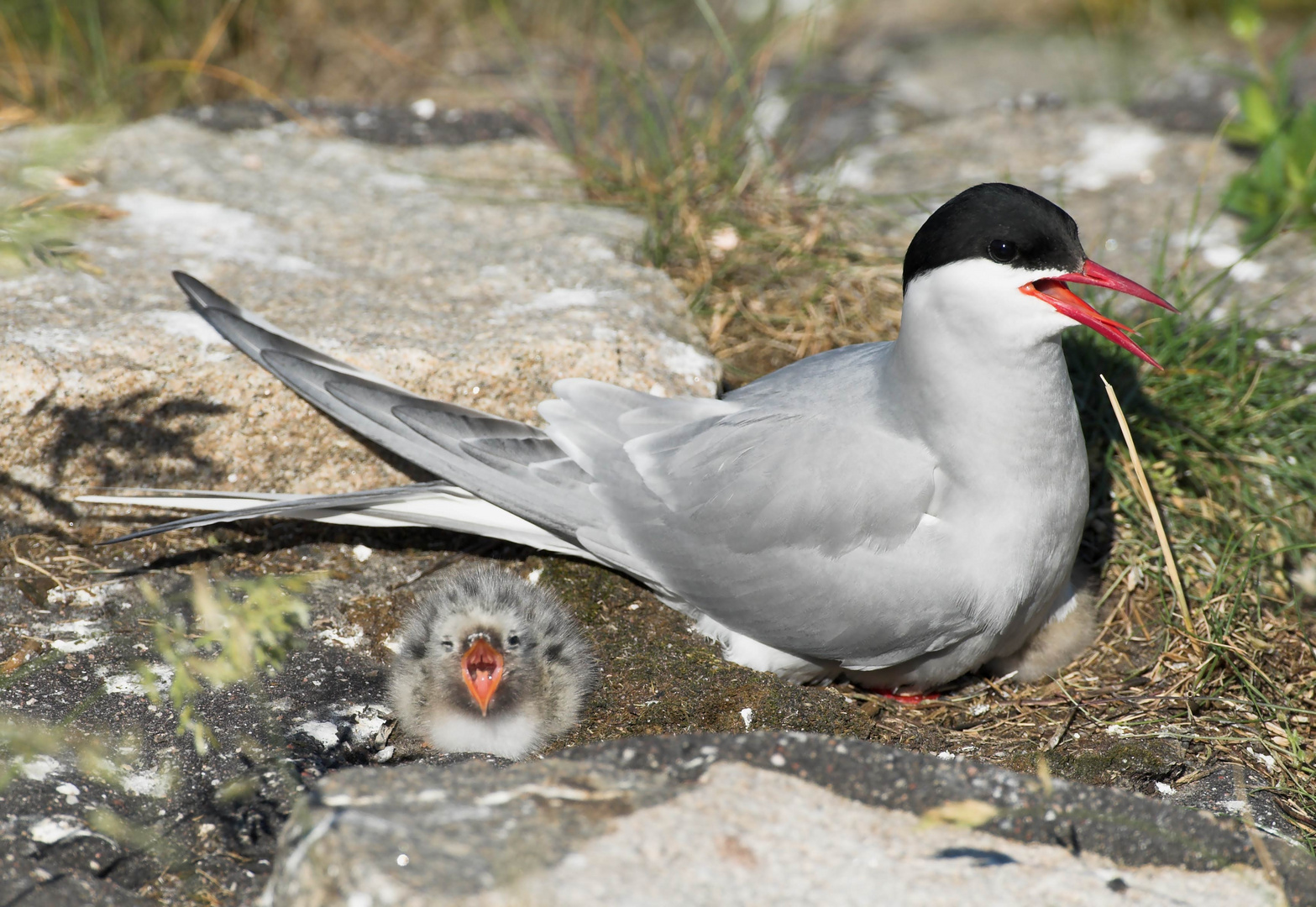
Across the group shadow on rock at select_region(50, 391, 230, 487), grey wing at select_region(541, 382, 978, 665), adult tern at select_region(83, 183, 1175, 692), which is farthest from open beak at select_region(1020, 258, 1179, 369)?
shadow on rock at select_region(50, 391, 230, 487)

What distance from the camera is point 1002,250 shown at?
7.34 feet

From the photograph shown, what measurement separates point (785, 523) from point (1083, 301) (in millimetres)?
730

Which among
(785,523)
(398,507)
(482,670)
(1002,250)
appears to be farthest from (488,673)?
(1002,250)

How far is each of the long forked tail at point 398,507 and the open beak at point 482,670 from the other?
0.32 meters

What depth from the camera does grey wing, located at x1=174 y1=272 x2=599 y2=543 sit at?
2.64 meters

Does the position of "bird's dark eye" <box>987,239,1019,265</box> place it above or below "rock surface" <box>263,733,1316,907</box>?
above

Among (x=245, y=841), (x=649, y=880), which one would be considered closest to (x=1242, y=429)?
(x=649, y=880)

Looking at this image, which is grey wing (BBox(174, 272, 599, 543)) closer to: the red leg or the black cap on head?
the red leg

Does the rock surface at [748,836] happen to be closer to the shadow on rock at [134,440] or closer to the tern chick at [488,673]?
the tern chick at [488,673]

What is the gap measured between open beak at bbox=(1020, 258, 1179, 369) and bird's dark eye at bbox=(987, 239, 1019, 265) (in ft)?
0.22

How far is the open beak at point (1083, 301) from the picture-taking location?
2.22m

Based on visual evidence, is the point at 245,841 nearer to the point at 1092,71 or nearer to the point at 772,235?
the point at 772,235

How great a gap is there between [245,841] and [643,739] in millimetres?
727

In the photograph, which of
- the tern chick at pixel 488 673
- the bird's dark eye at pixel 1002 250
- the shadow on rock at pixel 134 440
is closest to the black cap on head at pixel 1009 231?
the bird's dark eye at pixel 1002 250
